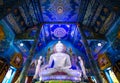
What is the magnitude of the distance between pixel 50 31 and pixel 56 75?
4843mm

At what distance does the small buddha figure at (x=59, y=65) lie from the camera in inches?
218

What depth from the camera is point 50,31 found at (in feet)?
31.9

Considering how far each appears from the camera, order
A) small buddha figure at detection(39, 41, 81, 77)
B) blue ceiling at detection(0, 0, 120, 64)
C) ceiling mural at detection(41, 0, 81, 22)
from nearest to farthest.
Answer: small buddha figure at detection(39, 41, 81, 77), blue ceiling at detection(0, 0, 120, 64), ceiling mural at detection(41, 0, 81, 22)

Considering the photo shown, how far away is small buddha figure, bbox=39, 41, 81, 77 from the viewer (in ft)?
18.2

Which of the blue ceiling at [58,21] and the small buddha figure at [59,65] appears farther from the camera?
the blue ceiling at [58,21]

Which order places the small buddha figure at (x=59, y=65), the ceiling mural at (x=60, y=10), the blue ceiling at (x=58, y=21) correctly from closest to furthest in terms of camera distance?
the small buddha figure at (x=59, y=65) < the blue ceiling at (x=58, y=21) < the ceiling mural at (x=60, y=10)

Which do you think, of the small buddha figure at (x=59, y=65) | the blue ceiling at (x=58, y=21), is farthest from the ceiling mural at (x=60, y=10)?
the small buddha figure at (x=59, y=65)

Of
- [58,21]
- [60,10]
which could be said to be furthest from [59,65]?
[58,21]

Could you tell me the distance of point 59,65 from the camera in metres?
6.01

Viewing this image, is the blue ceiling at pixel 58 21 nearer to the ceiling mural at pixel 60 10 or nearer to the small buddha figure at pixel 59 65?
the ceiling mural at pixel 60 10

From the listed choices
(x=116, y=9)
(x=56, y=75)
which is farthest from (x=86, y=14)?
(x=56, y=75)

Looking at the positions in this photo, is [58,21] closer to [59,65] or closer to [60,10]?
[60,10]

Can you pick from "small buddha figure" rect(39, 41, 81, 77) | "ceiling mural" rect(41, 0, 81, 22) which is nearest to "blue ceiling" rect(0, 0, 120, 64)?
"ceiling mural" rect(41, 0, 81, 22)

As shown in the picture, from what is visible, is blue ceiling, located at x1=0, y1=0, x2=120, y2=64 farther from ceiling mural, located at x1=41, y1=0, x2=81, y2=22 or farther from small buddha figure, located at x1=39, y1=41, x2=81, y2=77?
small buddha figure, located at x1=39, y1=41, x2=81, y2=77
